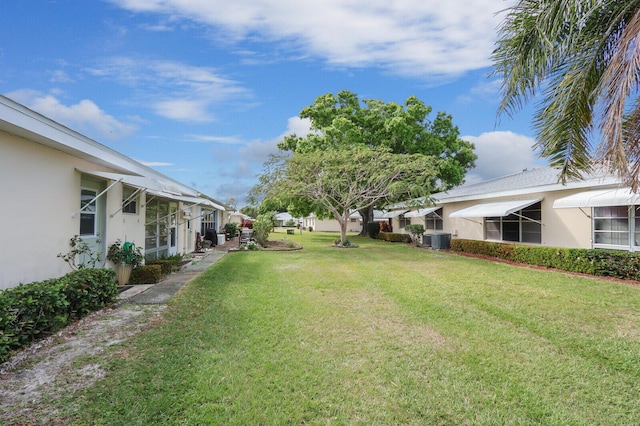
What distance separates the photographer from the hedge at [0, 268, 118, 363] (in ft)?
13.5

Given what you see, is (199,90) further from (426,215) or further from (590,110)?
(426,215)

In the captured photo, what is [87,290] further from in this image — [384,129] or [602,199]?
[384,129]

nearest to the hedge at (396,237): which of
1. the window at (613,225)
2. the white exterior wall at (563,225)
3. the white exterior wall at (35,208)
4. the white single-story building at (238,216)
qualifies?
the white exterior wall at (563,225)

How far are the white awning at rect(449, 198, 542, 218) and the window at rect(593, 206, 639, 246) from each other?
7.57 ft

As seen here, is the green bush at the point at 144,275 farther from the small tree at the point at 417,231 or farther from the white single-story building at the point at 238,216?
the white single-story building at the point at 238,216

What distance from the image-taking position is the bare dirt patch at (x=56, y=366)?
10.1ft

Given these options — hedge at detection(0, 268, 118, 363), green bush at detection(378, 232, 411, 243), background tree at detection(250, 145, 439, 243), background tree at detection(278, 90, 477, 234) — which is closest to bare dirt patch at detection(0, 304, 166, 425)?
hedge at detection(0, 268, 118, 363)

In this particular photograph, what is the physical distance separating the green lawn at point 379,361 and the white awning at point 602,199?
2.87 metres

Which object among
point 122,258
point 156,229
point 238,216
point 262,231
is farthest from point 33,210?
point 238,216

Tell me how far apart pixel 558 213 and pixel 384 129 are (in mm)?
Answer: 16960

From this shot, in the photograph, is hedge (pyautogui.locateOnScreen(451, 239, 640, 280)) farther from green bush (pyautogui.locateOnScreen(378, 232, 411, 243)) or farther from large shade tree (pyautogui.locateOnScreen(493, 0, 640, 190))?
green bush (pyautogui.locateOnScreen(378, 232, 411, 243))

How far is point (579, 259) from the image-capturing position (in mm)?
10781

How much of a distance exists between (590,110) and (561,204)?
7203 millimetres

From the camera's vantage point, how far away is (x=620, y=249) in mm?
10836
